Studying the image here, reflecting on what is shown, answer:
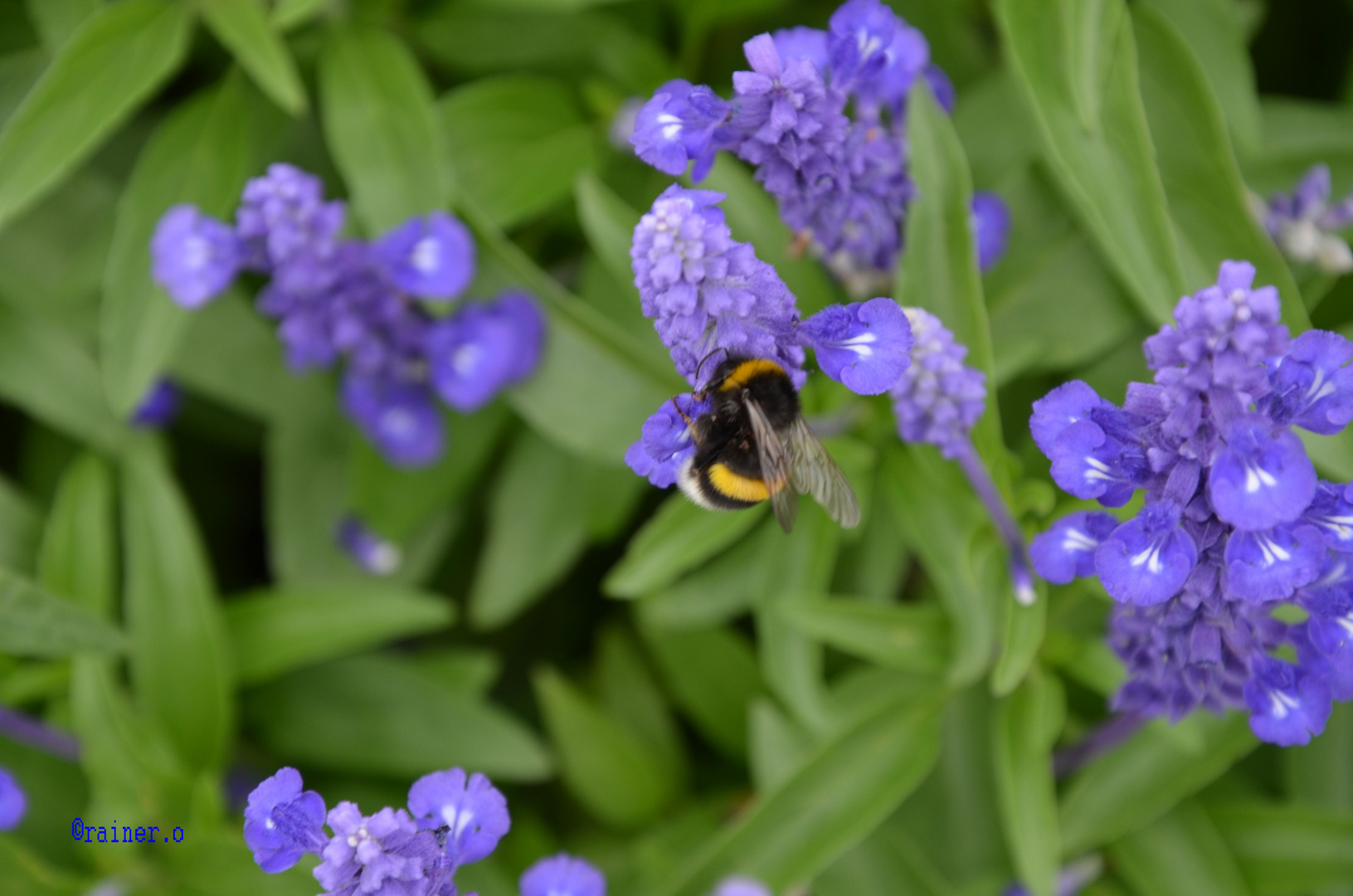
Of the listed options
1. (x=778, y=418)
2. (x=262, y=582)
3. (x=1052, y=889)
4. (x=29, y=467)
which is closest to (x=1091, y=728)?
(x=1052, y=889)

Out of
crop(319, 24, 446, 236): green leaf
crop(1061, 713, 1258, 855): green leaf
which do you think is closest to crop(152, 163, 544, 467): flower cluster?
crop(319, 24, 446, 236): green leaf

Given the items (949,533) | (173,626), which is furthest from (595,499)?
(173,626)

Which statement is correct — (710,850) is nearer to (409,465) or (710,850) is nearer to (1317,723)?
(1317,723)

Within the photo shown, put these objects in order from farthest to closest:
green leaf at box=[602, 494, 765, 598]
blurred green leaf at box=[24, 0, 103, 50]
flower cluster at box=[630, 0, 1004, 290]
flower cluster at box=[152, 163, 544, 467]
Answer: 1. blurred green leaf at box=[24, 0, 103, 50]
2. flower cluster at box=[152, 163, 544, 467]
3. green leaf at box=[602, 494, 765, 598]
4. flower cluster at box=[630, 0, 1004, 290]

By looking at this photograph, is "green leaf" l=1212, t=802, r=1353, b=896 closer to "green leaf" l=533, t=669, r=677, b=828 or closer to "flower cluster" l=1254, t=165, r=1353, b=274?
"flower cluster" l=1254, t=165, r=1353, b=274

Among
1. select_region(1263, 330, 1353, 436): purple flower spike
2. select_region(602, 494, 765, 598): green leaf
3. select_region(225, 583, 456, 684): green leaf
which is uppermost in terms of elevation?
select_region(1263, 330, 1353, 436): purple flower spike

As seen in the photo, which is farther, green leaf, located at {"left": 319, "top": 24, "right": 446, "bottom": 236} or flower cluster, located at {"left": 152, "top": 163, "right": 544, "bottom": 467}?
green leaf, located at {"left": 319, "top": 24, "right": 446, "bottom": 236}

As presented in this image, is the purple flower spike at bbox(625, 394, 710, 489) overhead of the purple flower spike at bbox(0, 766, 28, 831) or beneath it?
overhead
